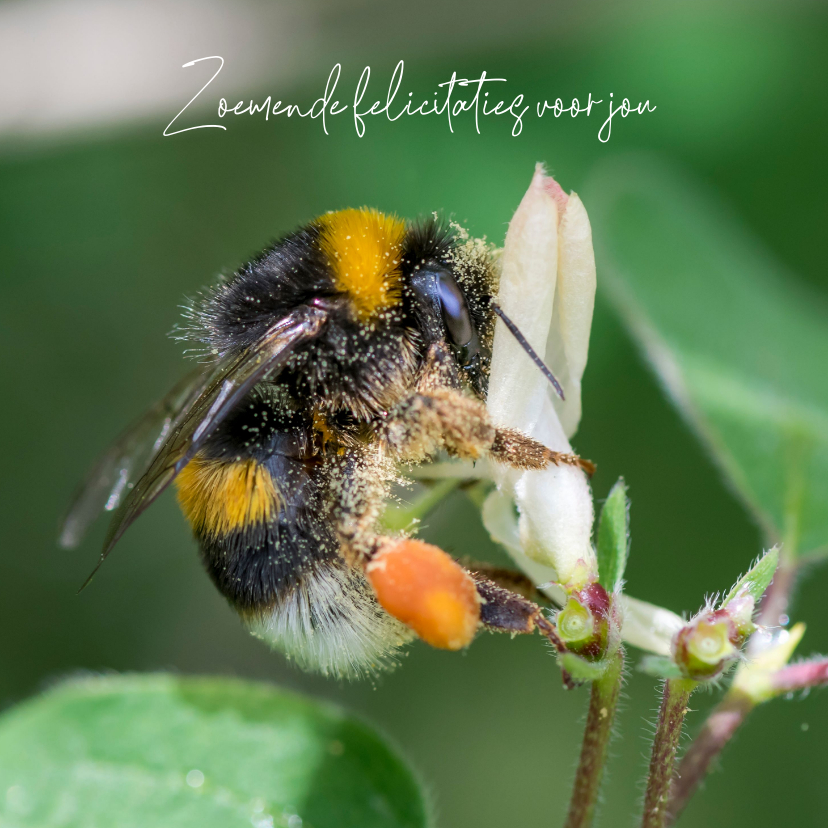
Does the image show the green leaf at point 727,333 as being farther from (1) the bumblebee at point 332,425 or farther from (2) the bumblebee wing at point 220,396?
(2) the bumblebee wing at point 220,396

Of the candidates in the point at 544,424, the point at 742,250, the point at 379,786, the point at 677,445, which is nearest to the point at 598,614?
the point at 544,424

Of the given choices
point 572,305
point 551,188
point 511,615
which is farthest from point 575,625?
point 551,188

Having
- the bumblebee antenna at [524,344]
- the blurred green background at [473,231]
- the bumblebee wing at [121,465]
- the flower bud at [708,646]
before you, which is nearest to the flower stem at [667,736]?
the flower bud at [708,646]

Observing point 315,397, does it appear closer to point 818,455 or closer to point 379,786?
point 379,786

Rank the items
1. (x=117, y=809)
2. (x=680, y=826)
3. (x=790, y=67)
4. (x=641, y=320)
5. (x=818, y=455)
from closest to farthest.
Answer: (x=117, y=809)
(x=818, y=455)
(x=641, y=320)
(x=680, y=826)
(x=790, y=67)

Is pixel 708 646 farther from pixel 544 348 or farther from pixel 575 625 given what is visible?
pixel 544 348

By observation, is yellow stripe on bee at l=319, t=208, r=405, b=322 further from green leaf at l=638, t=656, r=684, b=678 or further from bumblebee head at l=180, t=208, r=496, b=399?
green leaf at l=638, t=656, r=684, b=678
